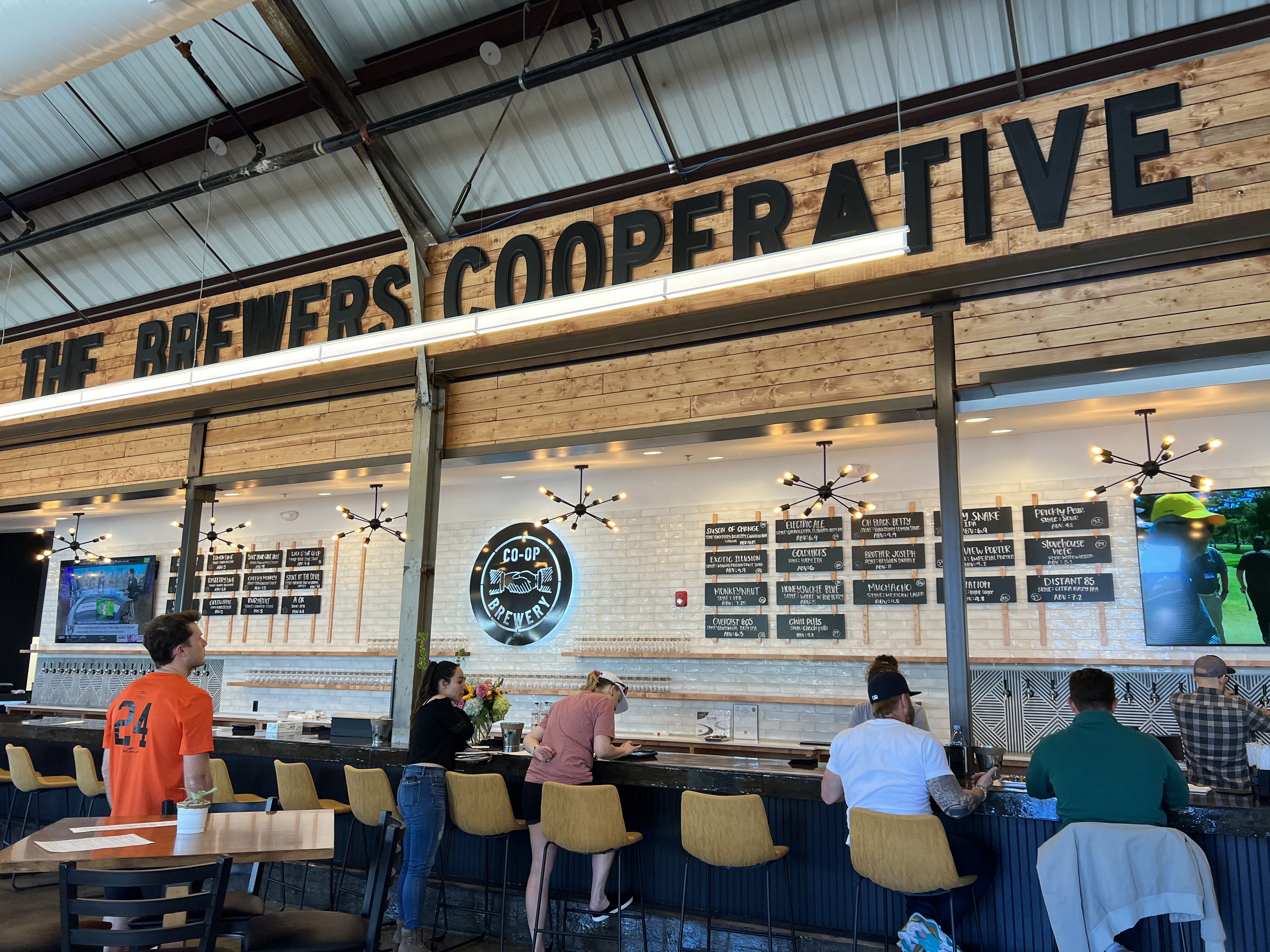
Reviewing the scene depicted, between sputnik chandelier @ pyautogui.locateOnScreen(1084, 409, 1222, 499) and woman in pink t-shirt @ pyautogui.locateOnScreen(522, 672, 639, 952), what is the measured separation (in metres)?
4.58

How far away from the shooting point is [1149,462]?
24.1 feet

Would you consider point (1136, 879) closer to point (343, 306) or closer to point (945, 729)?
point (945, 729)

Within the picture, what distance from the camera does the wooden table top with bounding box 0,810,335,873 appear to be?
278 cm

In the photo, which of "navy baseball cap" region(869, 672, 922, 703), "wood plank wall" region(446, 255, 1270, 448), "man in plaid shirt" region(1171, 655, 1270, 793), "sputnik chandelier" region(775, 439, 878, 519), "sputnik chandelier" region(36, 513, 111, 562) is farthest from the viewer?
"sputnik chandelier" region(36, 513, 111, 562)

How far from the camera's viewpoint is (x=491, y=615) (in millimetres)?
9953

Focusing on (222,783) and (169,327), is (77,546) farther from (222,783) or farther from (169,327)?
(222,783)

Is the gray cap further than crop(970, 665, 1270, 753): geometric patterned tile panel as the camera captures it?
No

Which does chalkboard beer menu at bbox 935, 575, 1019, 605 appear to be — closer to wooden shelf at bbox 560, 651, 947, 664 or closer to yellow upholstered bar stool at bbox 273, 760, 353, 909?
wooden shelf at bbox 560, 651, 947, 664

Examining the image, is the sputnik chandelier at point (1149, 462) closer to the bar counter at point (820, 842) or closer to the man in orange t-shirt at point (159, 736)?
the bar counter at point (820, 842)

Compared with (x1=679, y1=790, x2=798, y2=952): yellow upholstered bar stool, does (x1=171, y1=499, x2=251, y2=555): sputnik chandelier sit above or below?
above

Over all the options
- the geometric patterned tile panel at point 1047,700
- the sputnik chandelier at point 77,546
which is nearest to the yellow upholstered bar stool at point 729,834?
the geometric patterned tile panel at point 1047,700

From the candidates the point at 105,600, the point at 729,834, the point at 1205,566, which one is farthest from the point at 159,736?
the point at 105,600

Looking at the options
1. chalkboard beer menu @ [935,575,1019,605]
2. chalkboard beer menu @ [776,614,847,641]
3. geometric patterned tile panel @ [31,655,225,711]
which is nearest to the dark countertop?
chalkboard beer menu @ [776,614,847,641]

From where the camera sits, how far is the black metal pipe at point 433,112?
5516 millimetres
